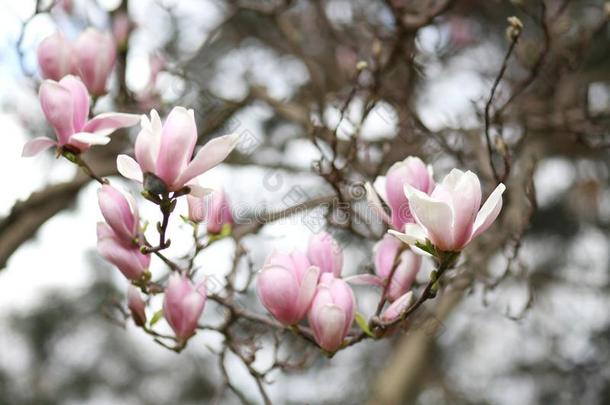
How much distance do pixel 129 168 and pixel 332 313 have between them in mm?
263

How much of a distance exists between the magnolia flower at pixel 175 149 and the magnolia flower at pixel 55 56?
400 millimetres

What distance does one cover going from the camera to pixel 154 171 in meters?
0.71

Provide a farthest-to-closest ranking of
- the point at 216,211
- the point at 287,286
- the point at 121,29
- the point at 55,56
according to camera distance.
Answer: the point at 121,29, the point at 55,56, the point at 216,211, the point at 287,286

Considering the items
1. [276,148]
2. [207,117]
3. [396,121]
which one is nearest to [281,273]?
[396,121]

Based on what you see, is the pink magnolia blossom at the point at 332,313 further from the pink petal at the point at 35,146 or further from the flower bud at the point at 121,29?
the flower bud at the point at 121,29

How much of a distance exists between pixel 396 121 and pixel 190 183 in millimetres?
841

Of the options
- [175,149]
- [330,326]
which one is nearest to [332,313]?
[330,326]

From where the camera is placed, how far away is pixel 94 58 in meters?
1.10

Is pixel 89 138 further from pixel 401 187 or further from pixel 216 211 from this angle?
pixel 401 187

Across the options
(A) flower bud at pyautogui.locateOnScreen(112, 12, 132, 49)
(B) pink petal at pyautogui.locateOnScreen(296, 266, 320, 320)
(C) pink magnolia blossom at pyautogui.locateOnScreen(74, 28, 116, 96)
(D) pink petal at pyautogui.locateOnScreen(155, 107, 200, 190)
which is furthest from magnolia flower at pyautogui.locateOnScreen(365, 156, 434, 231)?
(A) flower bud at pyautogui.locateOnScreen(112, 12, 132, 49)

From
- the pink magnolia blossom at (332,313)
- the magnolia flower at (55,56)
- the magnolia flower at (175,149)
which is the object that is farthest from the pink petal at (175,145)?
the magnolia flower at (55,56)

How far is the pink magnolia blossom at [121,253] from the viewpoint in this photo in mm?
785

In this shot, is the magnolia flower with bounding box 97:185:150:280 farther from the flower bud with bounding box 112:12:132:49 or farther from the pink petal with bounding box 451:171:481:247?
the flower bud with bounding box 112:12:132:49

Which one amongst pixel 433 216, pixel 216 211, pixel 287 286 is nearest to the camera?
pixel 433 216
